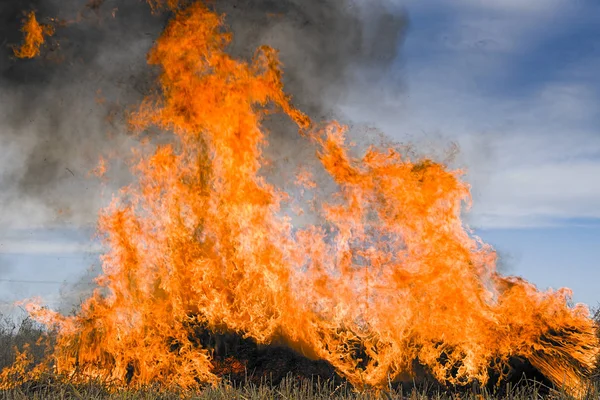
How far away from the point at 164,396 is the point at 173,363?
4.39 feet

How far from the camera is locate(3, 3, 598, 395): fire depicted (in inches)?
440

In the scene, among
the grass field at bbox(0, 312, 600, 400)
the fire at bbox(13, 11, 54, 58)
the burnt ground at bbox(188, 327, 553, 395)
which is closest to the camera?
the grass field at bbox(0, 312, 600, 400)

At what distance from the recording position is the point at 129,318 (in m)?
11.6

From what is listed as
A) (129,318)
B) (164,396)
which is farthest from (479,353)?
(129,318)

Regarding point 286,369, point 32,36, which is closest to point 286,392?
point 286,369

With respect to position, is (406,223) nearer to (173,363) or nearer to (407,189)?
(407,189)

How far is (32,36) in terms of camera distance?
42.2 feet

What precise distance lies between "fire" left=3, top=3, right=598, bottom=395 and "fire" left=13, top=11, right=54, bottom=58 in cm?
304

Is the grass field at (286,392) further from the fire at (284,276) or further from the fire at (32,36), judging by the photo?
the fire at (32,36)

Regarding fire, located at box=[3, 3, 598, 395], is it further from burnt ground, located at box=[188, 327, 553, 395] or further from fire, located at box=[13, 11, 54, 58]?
fire, located at box=[13, 11, 54, 58]

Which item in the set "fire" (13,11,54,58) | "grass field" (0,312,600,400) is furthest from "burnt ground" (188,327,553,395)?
"fire" (13,11,54,58)

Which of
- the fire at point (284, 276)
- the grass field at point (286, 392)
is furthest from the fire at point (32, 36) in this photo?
the grass field at point (286, 392)

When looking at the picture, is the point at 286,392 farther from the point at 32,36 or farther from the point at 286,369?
the point at 32,36

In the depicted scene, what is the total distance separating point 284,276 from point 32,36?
22.1ft
